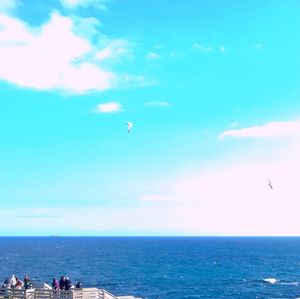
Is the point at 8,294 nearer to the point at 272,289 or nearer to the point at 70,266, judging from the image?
the point at 272,289

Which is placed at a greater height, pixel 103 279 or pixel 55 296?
pixel 55 296

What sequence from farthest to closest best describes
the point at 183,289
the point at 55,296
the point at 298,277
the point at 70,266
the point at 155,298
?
the point at 70,266 → the point at 298,277 → the point at 183,289 → the point at 155,298 → the point at 55,296

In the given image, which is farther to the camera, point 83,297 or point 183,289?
point 183,289

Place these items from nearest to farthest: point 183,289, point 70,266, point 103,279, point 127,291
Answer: point 127,291 → point 183,289 → point 103,279 → point 70,266

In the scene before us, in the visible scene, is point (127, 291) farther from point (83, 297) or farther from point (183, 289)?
point (83, 297)

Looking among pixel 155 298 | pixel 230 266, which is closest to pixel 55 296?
pixel 155 298

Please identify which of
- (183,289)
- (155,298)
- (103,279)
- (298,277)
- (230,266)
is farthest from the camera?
(230,266)

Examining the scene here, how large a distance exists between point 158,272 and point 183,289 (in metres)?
23.2

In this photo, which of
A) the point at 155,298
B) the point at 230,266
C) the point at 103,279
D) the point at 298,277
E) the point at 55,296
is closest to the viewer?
the point at 55,296

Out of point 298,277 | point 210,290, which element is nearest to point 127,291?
point 210,290

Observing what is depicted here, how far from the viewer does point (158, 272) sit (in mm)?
96125

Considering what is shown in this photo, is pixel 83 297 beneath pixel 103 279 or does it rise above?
above

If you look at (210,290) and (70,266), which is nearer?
(210,290)

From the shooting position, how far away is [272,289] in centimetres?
7344
